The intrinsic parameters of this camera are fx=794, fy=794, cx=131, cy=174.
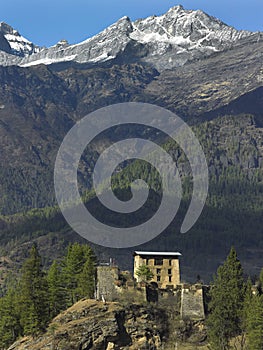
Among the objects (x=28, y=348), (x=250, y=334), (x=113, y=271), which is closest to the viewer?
(x=250, y=334)

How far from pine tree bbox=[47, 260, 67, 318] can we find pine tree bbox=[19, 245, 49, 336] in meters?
1.47

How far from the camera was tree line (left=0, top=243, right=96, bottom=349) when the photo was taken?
127825 millimetres

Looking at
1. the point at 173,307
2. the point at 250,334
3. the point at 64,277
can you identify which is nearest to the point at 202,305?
the point at 173,307

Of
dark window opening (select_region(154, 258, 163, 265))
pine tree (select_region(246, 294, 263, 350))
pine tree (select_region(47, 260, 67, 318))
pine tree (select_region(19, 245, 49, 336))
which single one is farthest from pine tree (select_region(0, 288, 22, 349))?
pine tree (select_region(246, 294, 263, 350))

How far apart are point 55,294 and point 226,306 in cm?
3043

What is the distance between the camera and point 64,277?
5477 inches

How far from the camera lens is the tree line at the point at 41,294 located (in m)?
128

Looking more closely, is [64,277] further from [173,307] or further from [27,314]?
[173,307]

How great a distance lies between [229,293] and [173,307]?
10.4m

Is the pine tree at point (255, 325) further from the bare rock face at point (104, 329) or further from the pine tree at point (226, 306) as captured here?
the bare rock face at point (104, 329)

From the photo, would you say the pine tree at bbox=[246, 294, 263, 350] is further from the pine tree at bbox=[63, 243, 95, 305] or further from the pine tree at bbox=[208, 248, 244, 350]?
the pine tree at bbox=[63, 243, 95, 305]

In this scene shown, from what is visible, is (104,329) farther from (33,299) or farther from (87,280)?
(33,299)

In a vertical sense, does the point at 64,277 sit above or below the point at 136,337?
above

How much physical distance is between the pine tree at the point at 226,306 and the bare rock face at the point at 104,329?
8668mm
